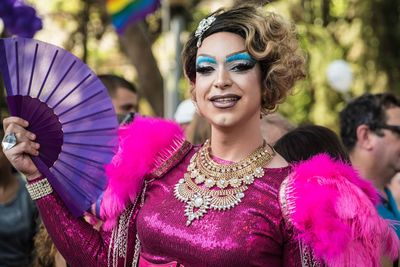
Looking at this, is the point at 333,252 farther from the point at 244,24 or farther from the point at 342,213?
the point at 244,24

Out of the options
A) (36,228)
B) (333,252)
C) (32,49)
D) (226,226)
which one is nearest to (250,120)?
(226,226)

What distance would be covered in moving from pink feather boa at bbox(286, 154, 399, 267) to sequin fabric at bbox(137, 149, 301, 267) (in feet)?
0.20

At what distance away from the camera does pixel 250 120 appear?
233cm

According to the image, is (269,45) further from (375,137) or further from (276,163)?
(375,137)

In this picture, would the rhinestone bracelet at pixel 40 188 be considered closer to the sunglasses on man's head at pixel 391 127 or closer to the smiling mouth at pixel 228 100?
the smiling mouth at pixel 228 100

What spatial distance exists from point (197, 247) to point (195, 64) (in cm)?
62

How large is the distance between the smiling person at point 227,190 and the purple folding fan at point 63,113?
1.8 inches

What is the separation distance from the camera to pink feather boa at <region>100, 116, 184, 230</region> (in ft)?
8.00

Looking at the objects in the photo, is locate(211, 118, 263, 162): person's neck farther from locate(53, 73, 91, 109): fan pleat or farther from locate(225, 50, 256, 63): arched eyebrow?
locate(53, 73, 91, 109): fan pleat

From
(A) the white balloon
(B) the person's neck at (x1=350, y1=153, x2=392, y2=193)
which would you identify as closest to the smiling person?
(B) the person's neck at (x1=350, y1=153, x2=392, y2=193)

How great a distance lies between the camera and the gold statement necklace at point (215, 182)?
2240mm

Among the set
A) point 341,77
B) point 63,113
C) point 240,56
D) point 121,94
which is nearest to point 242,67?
point 240,56

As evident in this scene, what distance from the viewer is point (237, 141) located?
234 cm

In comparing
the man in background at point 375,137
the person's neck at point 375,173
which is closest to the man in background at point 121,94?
the man in background at point 375,137
